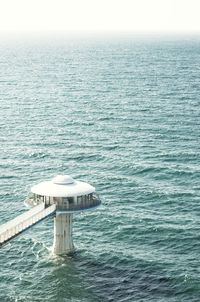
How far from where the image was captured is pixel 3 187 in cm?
9562

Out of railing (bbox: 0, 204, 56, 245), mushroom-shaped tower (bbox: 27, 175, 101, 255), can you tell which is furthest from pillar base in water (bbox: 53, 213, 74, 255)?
railing (bbox: 0, 204, 56, 245)

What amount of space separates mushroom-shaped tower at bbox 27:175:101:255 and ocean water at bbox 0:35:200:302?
1.97 m

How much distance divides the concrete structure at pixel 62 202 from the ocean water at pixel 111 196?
2249mm

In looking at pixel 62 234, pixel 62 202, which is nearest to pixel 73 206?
pixel 62 202

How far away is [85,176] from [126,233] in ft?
74.6

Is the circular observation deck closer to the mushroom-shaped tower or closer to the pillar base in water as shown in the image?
the mushroom-shaped tower

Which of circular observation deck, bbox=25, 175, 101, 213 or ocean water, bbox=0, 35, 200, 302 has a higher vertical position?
circular observation deck, bbox=25, 175, 101, 213

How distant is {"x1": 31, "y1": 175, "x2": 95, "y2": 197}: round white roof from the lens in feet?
228

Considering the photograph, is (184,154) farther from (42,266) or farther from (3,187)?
(42,266)

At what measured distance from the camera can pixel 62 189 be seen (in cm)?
7050

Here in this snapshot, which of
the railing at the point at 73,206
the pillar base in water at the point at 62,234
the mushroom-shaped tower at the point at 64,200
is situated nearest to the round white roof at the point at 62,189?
the mushroom-shaped tower at the point at 64,200

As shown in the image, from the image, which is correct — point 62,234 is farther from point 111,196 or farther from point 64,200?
point 111,196

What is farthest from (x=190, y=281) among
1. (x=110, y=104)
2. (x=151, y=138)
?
(x=110, y=104)

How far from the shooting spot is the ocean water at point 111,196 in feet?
218
